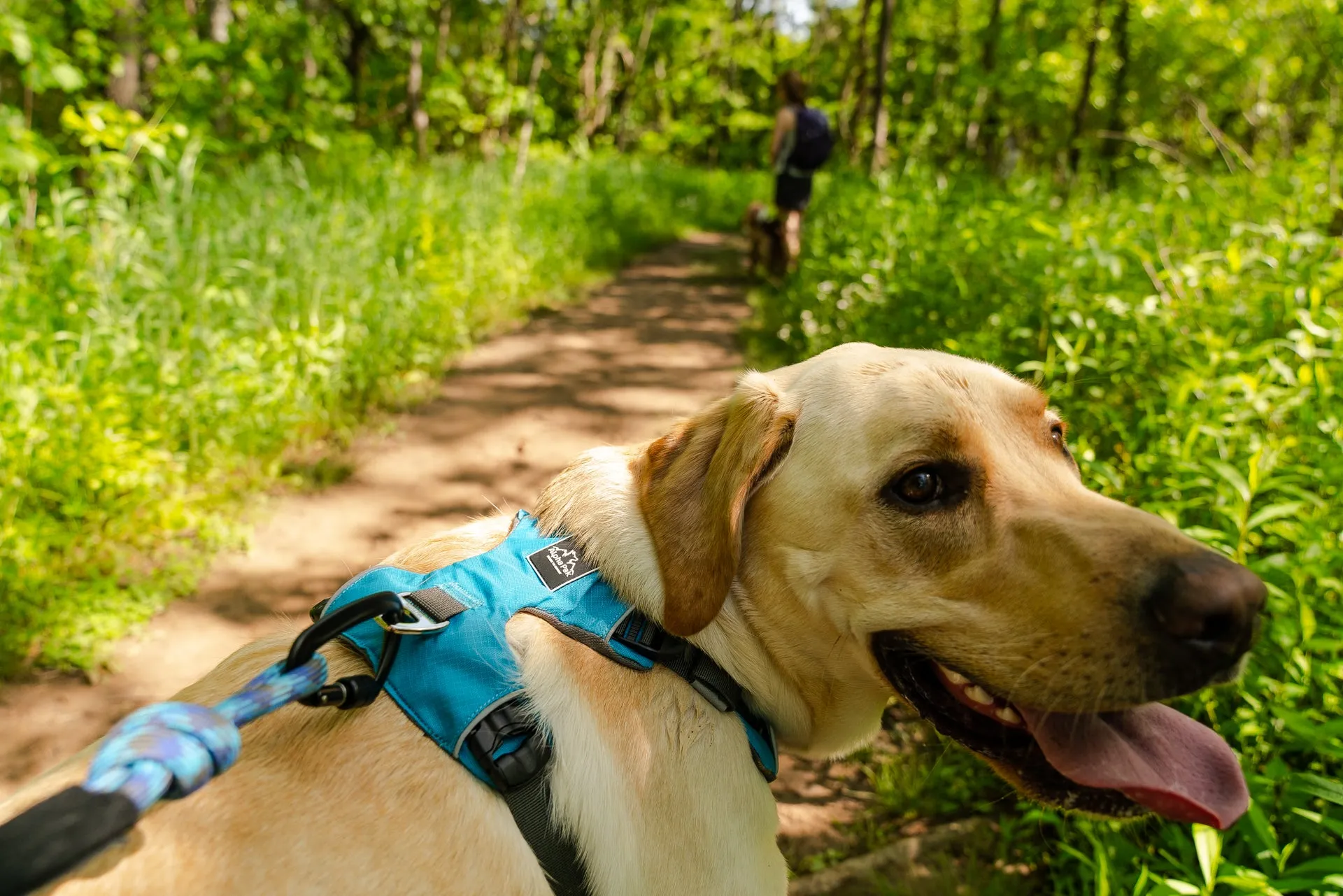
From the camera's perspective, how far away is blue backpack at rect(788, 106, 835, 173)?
988 centimetres

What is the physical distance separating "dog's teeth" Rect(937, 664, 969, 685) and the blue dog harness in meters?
0.41

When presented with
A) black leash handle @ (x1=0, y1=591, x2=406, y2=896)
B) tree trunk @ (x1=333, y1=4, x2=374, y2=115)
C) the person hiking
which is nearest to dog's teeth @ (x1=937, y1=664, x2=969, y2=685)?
black leash handle @ (x1=0, y1=591, x2=406, y2=896)

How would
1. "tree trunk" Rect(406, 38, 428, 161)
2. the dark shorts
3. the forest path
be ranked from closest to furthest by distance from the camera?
1. the forest path
2. the dark shorts
3. "tree trunk" Rect(406, 38, 428, 161)

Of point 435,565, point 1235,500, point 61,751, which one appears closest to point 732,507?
point 435,565

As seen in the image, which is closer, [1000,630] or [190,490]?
[1000,630]

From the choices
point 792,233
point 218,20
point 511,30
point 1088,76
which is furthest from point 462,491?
point 1088,76

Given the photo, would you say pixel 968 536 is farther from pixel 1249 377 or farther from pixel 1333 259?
pixel 1333 259

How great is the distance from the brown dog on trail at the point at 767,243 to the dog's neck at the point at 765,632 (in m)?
8.82

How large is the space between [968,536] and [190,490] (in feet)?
13.1

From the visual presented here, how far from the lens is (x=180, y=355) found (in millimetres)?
4371

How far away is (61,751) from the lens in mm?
2781

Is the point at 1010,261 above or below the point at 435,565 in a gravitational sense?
above

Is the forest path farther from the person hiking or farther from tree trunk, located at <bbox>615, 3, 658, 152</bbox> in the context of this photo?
tree trunk, located at <bbox>615, 3, 658, 152</bbox>

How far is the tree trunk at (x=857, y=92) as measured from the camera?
1447cm
